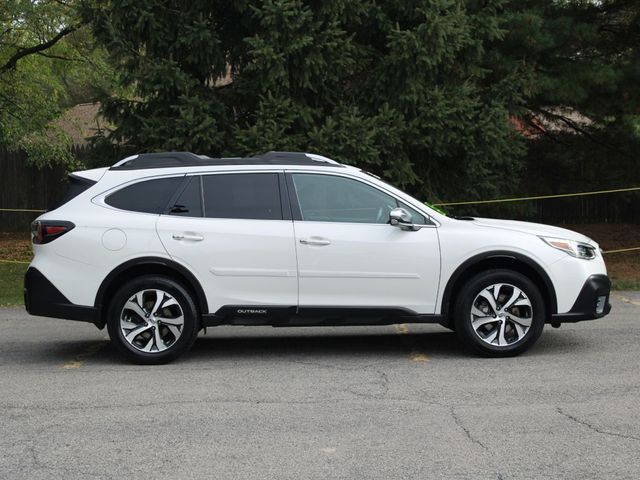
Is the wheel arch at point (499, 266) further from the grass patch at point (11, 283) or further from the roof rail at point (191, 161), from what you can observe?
the grass patch at point (11, 283)

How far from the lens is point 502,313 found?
8258 mm

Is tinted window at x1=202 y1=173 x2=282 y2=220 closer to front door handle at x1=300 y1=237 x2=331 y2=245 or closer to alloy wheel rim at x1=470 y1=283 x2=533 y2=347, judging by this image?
front door handle at x1=300 y1=237 x2=331 y2=245

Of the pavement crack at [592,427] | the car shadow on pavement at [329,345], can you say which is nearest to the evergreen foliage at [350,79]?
the car shadow on pavement at [329,345]

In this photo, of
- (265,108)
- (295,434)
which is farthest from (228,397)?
(265,108)

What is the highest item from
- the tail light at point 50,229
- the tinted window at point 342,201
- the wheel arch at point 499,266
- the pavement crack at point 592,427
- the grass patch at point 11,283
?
the tinted window at point 342,201

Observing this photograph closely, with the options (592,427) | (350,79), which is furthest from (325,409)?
(350,79)

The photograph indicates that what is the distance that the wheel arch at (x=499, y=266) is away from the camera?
8.22m

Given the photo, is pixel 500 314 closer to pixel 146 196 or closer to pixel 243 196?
pixel 243 196

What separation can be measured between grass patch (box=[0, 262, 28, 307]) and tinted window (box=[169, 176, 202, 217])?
5202mm

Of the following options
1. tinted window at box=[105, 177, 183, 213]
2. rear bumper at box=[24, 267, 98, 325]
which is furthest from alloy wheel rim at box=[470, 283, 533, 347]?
rear bumper at box=[24, 267, 98, 325]

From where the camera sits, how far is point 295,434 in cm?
584

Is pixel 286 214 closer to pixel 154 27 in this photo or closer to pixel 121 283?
pixel 121 283

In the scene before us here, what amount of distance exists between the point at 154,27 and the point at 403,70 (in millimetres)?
3716

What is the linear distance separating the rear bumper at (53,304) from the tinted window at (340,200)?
6.81ft
